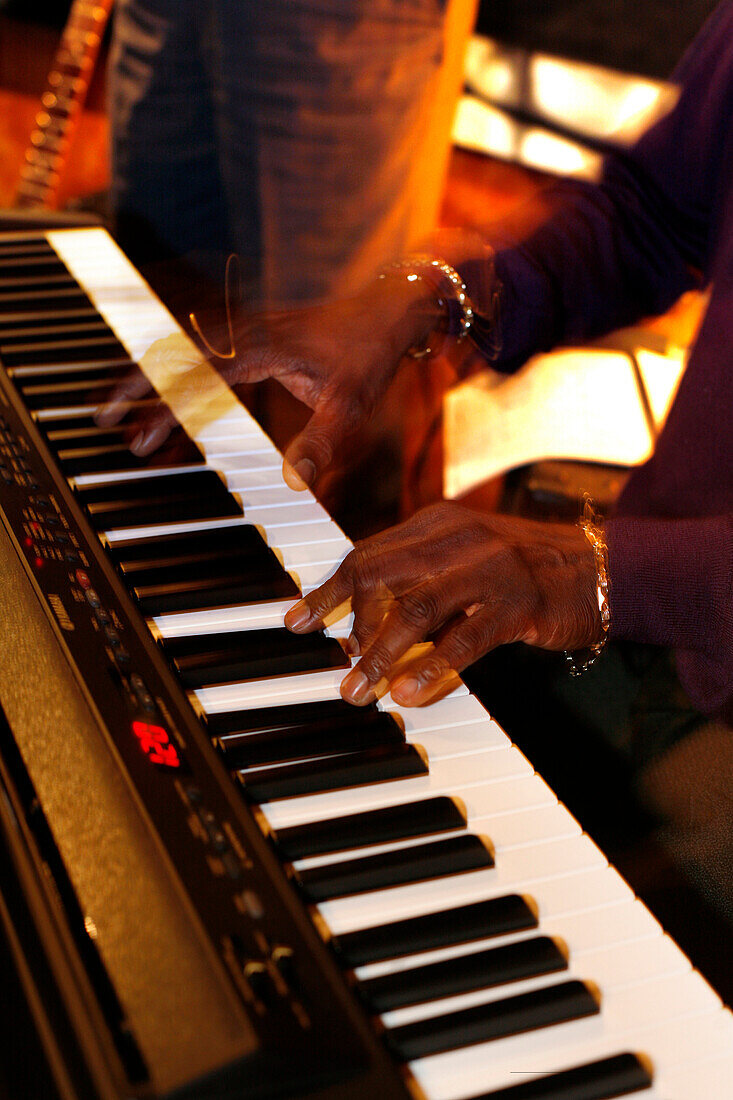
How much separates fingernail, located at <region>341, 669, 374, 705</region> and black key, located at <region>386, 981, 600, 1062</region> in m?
0.22

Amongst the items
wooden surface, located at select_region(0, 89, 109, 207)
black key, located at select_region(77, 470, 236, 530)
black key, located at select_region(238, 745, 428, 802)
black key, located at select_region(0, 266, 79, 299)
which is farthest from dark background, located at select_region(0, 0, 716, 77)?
black key, located at select_region(238, 745, 428, 802)

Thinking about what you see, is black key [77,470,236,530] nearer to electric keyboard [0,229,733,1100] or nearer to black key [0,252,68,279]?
electric keyboard [0,229,733,1100]

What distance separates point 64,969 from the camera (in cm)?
53

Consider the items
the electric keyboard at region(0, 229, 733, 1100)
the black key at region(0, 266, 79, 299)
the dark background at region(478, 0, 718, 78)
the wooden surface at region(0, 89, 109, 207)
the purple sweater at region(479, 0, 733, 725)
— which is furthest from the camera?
the wooden surface at region(0, 89, 109, 207)

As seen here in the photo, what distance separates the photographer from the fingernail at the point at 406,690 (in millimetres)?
699

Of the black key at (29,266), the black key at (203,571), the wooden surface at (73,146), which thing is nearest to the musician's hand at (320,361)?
the black key at (203,571)

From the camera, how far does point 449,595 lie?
0.74 m

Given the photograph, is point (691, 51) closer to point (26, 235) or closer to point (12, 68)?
point (26, 235)

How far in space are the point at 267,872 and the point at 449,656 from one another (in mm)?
201

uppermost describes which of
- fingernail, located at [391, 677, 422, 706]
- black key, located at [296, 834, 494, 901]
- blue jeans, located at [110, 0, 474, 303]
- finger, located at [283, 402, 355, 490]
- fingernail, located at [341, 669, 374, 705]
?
blue jeans, located at [110, 0, 474, 303]

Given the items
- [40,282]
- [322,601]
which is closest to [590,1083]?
[322,601]

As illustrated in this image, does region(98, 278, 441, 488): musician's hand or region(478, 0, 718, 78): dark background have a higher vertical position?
region(478, 0, 718, 78): dark background

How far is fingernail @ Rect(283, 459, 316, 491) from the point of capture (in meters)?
0.92

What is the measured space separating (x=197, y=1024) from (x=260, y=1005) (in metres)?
0.03
